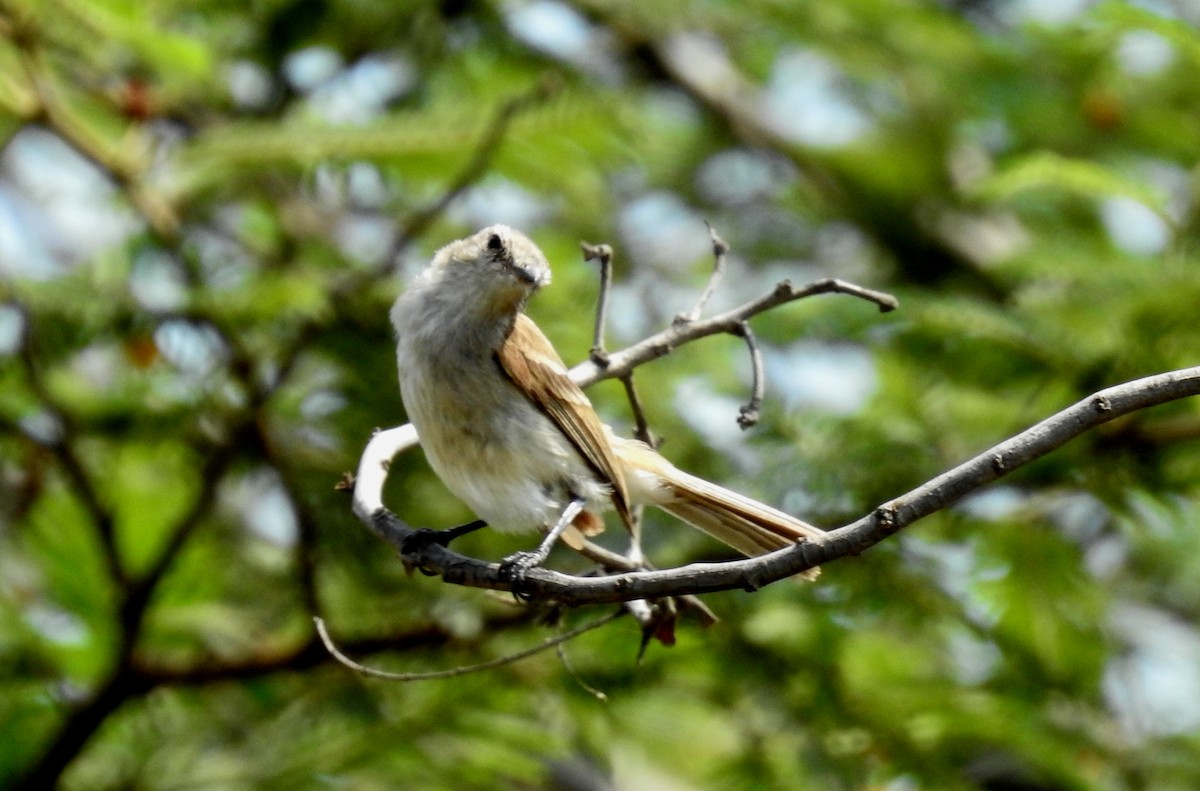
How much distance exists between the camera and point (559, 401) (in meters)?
3.61

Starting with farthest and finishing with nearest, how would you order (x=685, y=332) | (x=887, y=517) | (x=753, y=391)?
(x=685, y=332), (x=753, y=391), (x=887, y=517)

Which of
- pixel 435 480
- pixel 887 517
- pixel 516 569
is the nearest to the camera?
pixel 887 517

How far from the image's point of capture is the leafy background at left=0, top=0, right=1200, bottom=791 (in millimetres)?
3803

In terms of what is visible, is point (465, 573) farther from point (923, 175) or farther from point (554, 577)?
point (923, 175)

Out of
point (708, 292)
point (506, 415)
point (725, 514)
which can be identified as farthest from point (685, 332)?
point (506, 415)

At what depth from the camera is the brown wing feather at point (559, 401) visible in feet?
11.8

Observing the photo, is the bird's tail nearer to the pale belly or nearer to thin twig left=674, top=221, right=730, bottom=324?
the pale belly

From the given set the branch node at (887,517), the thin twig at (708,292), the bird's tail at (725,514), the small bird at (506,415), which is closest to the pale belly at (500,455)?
the small bird at (506,415)

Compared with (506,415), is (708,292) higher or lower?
higher

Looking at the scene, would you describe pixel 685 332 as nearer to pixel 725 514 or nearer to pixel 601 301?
pixel 601 301

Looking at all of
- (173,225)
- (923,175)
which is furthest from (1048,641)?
(923,175)

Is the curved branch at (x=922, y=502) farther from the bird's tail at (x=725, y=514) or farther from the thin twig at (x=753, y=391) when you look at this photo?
the bird's tail at (x=725, y=514)

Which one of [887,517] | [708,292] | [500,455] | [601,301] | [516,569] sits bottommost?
[500,455]

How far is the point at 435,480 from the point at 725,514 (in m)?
1.51
